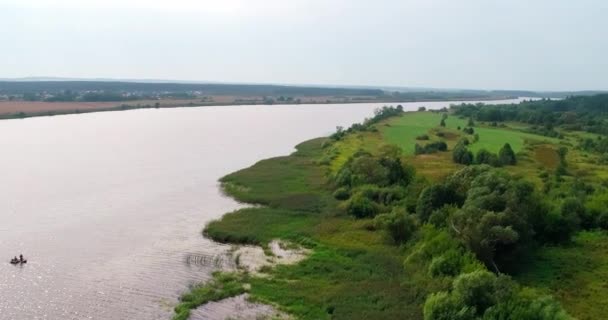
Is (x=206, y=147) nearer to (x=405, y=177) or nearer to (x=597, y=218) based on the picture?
(x=405, y=177)

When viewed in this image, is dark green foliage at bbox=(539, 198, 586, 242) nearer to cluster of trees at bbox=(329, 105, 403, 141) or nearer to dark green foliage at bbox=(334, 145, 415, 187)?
dark green foliage at bbox=(334, 145, 415, 187)

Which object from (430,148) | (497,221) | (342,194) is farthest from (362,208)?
(430,148)

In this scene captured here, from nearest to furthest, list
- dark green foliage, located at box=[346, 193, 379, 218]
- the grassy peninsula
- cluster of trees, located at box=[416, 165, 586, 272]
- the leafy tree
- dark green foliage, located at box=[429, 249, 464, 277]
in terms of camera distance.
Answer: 1. the leafy tree
2. the grassy peninsula
3. dark green foliage, located at box=[429, 249, 464, 277]
4. cluster of trees, located at box=[416, 165, 586, 272]
5. dark green foliage, located at box=[346, 193, 379, 218]

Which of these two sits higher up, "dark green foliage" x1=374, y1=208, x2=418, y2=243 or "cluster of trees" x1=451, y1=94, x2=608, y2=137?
"cluster of trees" x1=451, y1=94, x2=608, y2=137

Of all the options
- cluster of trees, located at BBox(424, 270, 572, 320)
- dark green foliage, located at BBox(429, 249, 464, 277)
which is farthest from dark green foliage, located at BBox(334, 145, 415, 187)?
cluster of trees, located at BBox(424, 270, 572, 320)

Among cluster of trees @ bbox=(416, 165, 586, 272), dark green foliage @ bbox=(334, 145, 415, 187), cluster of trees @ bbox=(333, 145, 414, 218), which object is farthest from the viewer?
dark green foliage @ bbox=(334, 145, 415, 187)

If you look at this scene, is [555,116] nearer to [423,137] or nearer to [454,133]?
[454,133]
